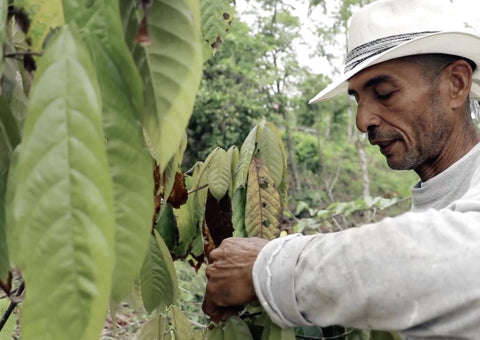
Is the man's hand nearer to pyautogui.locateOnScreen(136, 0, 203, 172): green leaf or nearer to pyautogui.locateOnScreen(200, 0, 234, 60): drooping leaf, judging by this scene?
Result: pyautogui.locateOnScreen(200, 0, 234, 60): drooping leaf

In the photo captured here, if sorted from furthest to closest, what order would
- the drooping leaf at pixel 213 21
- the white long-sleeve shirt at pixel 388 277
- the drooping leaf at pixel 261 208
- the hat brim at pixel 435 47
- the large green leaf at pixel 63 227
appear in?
the hat brim at pixel 435 47
the drooping leaf at pixel 261 208
the drooping leaf at pixel 213 21
the white long-sleeve shirt at pixel 388 277
the large green leaf at pixel 63 227

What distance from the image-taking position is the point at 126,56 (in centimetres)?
43

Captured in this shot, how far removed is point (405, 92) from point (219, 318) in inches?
21.1

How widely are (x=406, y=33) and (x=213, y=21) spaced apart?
454 millimetres

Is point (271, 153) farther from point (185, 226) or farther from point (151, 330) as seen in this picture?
point (151, 330)

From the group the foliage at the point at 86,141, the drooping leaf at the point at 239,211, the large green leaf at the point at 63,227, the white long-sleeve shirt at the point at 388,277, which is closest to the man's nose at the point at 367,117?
the drooping leaf at the point at 239,211

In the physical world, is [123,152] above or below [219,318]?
above

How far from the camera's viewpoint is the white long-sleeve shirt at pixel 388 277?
27.4 inches

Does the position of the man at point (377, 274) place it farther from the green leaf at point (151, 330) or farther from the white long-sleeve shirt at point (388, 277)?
the green leaf at point (151, 330)

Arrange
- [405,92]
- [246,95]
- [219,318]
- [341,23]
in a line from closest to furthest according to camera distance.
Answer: [219,318] < [405,92] < [246,95] < [341,23]

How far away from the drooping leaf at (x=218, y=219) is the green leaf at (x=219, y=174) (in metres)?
0.02

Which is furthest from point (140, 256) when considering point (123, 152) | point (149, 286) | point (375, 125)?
point (375, 125)

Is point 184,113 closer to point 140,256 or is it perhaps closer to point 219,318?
point 140,256

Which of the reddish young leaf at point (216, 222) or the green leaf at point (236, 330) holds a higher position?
the reddish young leaf at point (216, 222)
